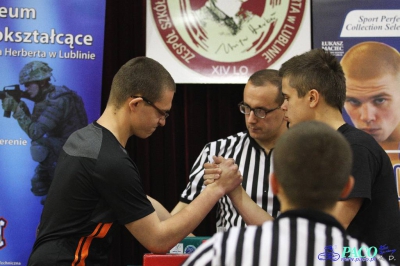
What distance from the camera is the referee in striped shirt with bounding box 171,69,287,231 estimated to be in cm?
274

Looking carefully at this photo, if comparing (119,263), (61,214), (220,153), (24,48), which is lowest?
(119,263)

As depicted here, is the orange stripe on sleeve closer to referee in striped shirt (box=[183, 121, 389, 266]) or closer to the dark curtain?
referee in striped shirt (box=[183, 121, 389, 266])

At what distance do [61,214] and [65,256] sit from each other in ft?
0.53

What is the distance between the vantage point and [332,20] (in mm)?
3791

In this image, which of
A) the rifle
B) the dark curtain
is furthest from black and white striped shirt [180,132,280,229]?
the rifle

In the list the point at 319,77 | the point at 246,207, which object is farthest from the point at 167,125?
the point at 319,77

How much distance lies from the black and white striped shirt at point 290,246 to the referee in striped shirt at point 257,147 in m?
1.44

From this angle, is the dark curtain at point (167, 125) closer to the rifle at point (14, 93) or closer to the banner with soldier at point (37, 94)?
the banner with soldier at point (37, 94)

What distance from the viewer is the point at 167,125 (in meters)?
4.14

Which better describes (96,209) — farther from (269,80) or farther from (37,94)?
(37,94)

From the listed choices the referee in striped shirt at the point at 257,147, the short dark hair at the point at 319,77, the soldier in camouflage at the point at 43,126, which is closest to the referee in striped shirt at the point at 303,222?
the short dark hair at the point at 319,77

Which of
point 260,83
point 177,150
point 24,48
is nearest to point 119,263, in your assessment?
point 177,150

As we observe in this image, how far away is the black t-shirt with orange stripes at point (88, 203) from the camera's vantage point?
6.60 feet

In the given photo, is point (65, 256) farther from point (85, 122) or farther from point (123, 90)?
point (85, 122)
